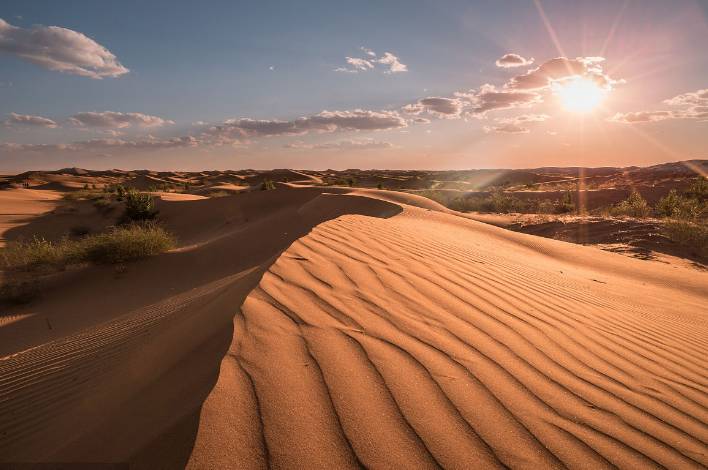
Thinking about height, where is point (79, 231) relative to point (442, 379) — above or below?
below

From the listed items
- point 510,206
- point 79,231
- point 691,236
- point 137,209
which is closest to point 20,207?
point 79,231

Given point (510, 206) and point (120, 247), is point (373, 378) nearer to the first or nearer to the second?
point (120, 247)

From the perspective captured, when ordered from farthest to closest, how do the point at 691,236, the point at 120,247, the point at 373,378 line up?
the point at 691,236 < the point at 120,247 < the point at 373,378

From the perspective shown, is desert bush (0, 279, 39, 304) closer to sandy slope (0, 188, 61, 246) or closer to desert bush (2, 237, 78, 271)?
desert bush (2, 237, 78, 271)

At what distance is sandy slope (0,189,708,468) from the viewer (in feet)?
4.64

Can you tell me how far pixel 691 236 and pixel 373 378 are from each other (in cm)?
1024

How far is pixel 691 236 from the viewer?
339 inches

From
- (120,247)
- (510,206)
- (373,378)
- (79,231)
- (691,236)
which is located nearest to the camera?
(373,378)

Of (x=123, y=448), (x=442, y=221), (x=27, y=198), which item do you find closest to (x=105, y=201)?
(x=27, y=198)

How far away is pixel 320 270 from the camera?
338 centimetres

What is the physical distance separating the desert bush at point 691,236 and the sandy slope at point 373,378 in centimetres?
598

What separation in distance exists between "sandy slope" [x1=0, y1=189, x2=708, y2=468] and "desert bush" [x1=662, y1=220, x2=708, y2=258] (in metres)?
5.98

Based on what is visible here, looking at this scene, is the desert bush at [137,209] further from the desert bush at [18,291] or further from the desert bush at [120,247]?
the desert bush at [18,291]

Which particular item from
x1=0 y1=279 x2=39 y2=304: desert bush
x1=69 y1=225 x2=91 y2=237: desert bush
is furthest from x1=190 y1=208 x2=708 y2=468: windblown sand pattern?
x1=69 y1=225 x2=91 y2=237: desert bush
